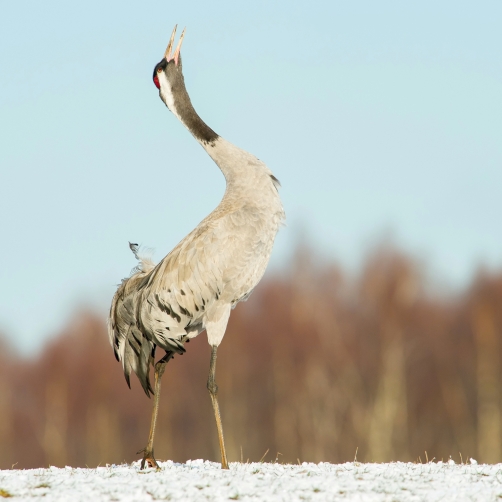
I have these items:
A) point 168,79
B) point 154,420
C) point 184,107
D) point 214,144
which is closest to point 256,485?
point 154,420

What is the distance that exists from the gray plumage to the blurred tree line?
26653 millimetres

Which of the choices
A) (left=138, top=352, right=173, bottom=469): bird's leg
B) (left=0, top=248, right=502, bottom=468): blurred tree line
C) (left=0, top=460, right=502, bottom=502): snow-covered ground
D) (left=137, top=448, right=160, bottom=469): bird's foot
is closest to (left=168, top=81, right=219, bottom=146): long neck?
(left=138, top=352, right=173, bottom=469): bird's leg

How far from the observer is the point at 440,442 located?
39219 millimetres

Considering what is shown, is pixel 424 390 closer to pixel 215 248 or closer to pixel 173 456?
pixel 173 456

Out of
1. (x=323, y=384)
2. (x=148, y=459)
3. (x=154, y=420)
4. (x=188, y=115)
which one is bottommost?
(x=148, y=459)

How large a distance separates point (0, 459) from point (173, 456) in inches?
382

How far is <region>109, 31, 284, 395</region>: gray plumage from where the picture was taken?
1045cm

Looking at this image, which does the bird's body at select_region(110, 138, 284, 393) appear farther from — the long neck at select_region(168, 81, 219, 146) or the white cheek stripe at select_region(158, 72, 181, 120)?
the white cheek stripe at select_region(158, 72, 181, 120)

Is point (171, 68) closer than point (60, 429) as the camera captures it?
Yes

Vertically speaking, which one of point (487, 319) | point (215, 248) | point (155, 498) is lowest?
point (155, 498)

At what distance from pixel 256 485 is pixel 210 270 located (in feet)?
9.54

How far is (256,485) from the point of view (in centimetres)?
834

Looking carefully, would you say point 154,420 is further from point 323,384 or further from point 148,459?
point 323,384

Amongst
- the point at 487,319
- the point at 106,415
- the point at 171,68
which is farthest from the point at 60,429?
the point at 171,68
